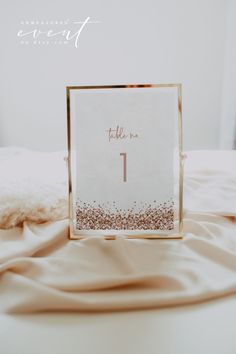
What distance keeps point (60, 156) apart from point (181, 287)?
3.36ft

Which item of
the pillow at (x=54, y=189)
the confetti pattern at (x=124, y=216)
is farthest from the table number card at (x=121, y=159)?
the pillow at (x=54, y=189)

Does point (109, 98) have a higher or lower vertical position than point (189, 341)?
higher

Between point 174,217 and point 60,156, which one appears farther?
point 60,156

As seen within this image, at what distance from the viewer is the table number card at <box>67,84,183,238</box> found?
0.80 metres

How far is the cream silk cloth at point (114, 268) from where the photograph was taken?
573 millimetres

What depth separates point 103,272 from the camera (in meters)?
0.65

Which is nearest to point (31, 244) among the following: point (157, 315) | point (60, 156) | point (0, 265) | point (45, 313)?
point (0, 265)

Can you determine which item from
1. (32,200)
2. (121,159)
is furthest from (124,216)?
(32,200)

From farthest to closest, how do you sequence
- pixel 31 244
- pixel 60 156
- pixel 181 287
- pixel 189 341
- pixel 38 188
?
pixel 60 156 → pixel 38 188 → pixel 31 244 → pixel 181 287 → pixel 189 341

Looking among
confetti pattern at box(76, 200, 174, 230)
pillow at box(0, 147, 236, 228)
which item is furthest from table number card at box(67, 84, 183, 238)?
pillow at box(0, 147, 236, 228)

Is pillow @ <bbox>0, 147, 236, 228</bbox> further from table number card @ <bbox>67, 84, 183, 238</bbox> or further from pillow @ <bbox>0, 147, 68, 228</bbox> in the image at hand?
table number card @ <bbox>67, 84, 183, 238</bbox>

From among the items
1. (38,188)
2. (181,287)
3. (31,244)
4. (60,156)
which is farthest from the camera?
(60,156)

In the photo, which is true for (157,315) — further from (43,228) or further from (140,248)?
(43,228)

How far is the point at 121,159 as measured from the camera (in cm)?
81
